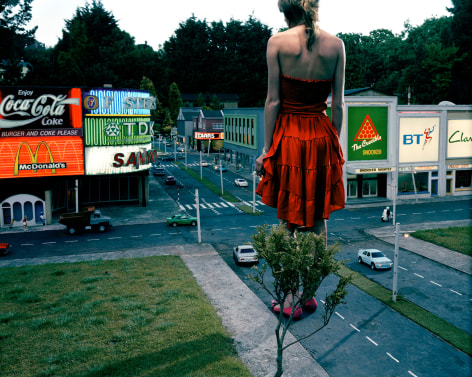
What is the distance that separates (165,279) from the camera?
30688 millimetres

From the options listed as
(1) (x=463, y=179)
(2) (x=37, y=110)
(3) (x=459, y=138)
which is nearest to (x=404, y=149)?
(3) (x=459, y=138)

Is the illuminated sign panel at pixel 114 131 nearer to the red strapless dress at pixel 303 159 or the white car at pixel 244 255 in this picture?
the white car at pixel 244 255

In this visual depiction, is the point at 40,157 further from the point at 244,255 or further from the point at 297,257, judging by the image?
the point at 297,257

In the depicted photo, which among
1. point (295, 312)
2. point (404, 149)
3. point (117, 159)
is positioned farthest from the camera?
point (404, 149)

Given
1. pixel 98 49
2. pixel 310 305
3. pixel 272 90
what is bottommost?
pixel 310 305

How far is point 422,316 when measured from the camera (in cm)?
2608

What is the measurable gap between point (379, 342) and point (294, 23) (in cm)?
1777

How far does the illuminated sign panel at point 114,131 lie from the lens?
55656mm

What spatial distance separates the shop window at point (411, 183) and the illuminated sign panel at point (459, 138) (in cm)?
532

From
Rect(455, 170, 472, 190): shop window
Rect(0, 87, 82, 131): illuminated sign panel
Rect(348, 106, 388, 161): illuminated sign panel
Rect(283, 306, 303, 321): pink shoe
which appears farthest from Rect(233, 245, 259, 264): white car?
Rect(455, 170, 472, 190): shop window

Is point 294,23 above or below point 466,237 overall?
above

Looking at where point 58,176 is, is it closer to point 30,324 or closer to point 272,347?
point 30,324

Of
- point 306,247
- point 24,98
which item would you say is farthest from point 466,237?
point 24,98

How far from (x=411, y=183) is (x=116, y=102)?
43.9 meters
